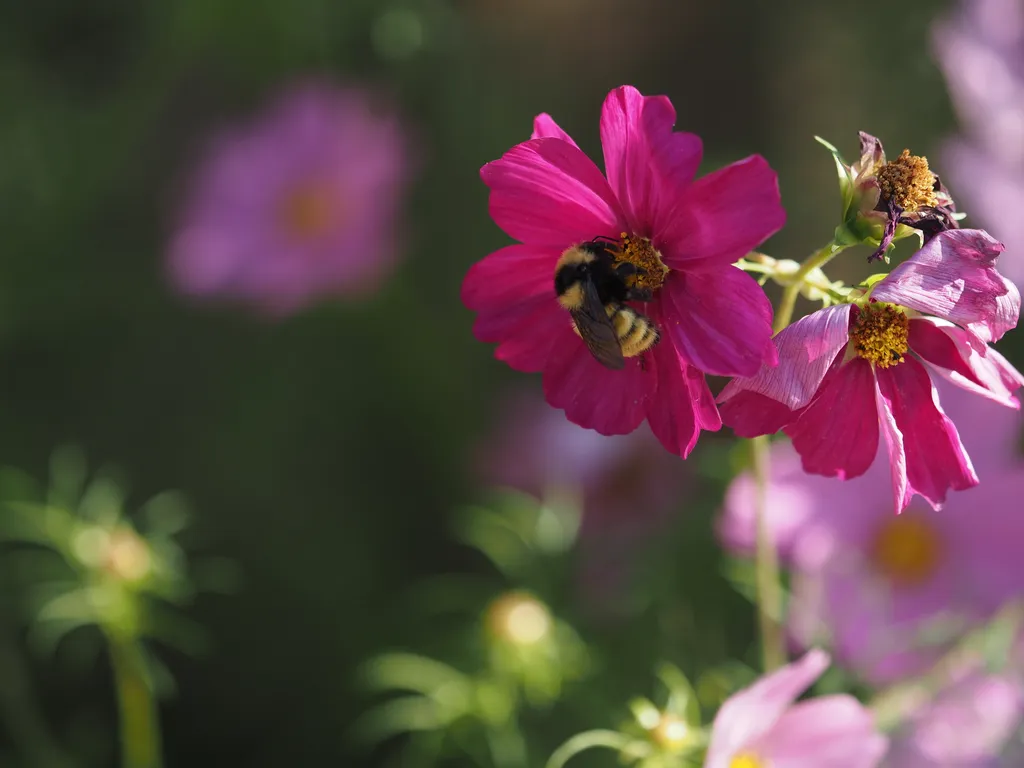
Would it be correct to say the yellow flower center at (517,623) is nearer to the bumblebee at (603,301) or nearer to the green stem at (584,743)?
the green stem at (584,743)

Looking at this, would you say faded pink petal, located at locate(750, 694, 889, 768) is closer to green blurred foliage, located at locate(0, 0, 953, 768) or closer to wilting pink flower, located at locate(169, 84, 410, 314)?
green blurred foliage, located at locate(0, 0, 953, 768)

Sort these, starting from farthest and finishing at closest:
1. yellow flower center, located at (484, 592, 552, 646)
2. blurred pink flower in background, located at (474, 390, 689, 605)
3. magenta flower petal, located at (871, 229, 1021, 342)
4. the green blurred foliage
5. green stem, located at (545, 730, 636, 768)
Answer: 1. the green blurred foliage
2. blurred pink flower in background, located at (474, 390, 689, 605)
3. yellow flower center, located at (484, 592, 552, 646)
4. green stem, located at (545, 730, 636, 768)
5. magenta flower petal, located at (871, 229, 1021, 342)

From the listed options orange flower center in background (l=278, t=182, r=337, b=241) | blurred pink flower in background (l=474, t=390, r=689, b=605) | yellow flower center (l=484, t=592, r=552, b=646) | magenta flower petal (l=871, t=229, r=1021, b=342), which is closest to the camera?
magenta flower petal (l=871, t=229, r=1021, b=342)

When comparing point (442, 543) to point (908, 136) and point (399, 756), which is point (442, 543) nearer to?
point (399, 756)

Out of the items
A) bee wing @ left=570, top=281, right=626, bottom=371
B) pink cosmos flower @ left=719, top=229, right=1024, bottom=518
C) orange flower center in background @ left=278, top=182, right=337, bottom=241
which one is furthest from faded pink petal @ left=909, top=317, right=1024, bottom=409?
orange flower center in background @ left=278, top=182, right=337, bottom=241

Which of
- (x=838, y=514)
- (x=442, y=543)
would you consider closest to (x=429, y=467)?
(x=442, y=543)

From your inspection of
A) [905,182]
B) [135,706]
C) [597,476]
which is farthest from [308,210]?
[905,182]
